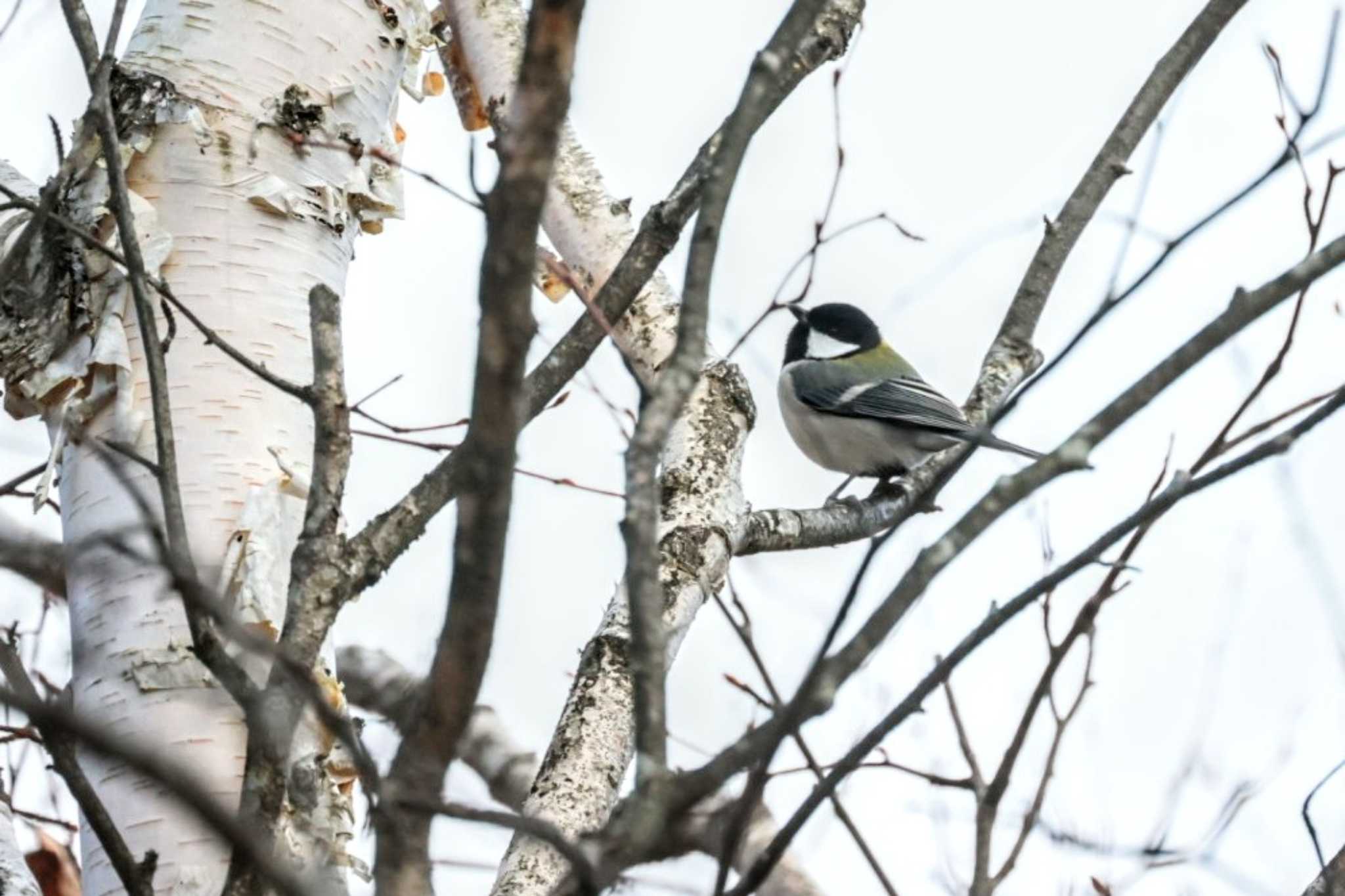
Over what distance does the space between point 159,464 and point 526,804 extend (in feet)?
2.15

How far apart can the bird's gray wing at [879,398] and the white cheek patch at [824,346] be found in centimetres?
29

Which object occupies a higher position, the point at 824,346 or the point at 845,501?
the point at 824,346

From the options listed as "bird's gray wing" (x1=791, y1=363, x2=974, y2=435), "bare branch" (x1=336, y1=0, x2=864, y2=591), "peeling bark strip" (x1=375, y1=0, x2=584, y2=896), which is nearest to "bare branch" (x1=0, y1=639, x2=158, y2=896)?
"bare branch" (x1=336, y1=0, x2=864, y2=591)

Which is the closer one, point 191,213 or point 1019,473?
point 1019,473

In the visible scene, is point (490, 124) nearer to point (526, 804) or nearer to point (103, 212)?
point (103, 212)

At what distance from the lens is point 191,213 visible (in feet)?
6.50

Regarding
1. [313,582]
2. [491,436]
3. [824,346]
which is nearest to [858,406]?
[824,346]

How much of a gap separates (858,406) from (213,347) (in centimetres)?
270

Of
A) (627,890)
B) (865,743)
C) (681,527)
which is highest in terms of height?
(681,527)

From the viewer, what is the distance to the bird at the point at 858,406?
4.12 m

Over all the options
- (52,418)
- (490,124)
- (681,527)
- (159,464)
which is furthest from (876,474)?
(159,464)

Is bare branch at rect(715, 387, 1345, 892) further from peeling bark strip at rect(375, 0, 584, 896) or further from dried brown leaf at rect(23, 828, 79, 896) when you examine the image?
dried brown leaf at rect(23, 828, 79, 896)

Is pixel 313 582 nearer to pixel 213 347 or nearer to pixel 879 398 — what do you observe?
pixel 213 347

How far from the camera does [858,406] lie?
433 centimetres
